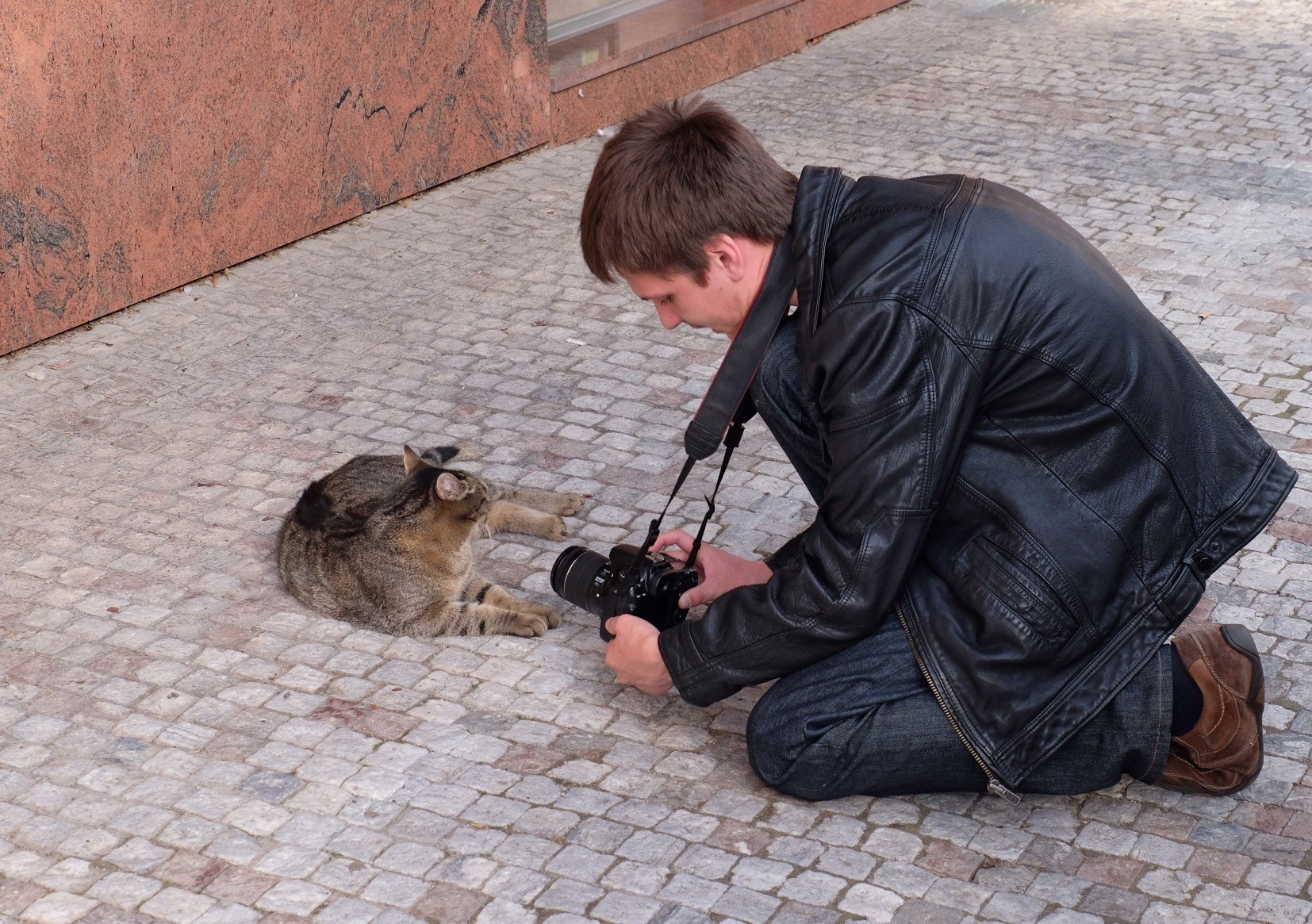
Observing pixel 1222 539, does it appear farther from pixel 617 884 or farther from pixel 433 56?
pixel 433 56

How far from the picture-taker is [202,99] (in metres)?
7.07

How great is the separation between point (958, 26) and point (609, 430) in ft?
22.5

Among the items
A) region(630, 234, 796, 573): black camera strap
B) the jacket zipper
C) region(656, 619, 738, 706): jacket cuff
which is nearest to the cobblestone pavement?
the jacket zipper

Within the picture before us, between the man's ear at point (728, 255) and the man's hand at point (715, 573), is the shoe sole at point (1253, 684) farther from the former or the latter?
the man's ear at point (728, 255)

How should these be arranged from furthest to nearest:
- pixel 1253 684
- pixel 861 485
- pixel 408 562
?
pixel 408 562 < pixel 1253 684 < pixel 861 485

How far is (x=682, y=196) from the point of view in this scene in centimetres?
362

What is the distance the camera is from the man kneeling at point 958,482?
353cm

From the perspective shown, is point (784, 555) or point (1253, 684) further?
point (784, 555)

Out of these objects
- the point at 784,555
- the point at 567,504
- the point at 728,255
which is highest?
the point at 728,255

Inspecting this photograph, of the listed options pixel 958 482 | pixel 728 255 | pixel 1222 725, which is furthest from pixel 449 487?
pixel 1222 725

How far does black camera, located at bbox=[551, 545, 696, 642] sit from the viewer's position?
4188 millimetres

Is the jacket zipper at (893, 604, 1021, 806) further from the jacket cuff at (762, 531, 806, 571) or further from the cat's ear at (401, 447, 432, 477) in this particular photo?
the cat's ear at (401, 447, 432, 477)

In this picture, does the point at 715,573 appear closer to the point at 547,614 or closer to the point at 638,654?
the point at 638,654

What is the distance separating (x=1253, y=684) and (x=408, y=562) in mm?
A: 2459
